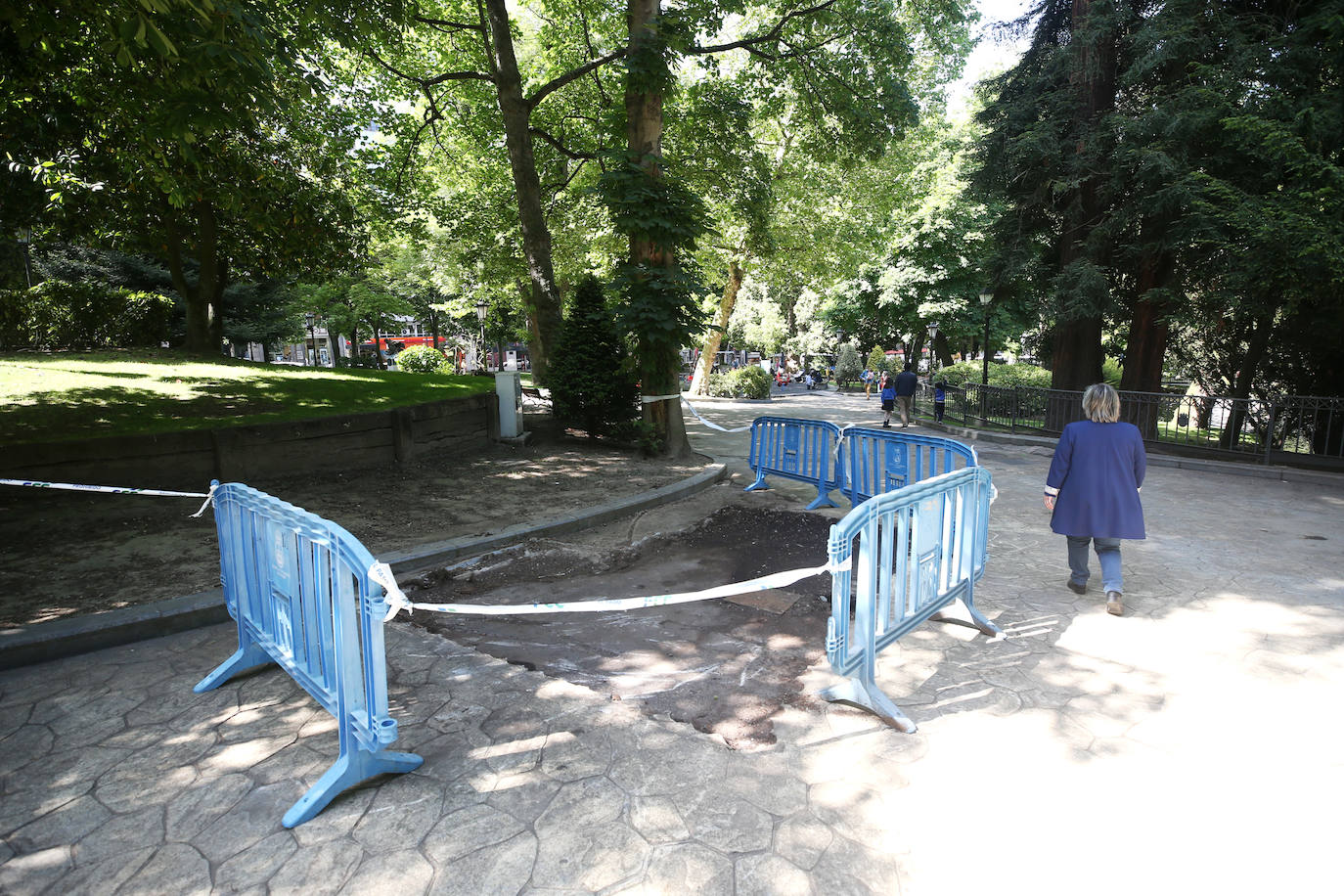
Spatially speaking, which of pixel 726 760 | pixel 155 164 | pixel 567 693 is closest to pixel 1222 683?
pixel 726 760

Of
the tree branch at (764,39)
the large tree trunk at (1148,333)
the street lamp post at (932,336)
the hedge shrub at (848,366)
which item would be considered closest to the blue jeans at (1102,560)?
the tree branch at (764,39)

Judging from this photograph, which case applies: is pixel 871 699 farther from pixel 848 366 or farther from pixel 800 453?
pixel 848 366

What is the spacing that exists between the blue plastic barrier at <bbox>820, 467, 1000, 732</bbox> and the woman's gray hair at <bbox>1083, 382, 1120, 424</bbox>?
1.23 meters

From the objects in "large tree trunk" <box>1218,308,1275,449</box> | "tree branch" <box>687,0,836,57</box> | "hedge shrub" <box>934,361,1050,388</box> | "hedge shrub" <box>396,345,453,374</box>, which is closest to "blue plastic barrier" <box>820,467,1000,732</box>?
"large tree trunk" <box>1218,308,1275,449</box>

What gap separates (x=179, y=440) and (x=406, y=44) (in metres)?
13.6

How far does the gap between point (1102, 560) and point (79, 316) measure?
26.5 metres

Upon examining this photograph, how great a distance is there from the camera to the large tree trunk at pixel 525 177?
1445 cm

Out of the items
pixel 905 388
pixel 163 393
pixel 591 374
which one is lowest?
pixel 163 393

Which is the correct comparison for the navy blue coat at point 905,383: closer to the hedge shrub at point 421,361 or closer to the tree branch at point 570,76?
the tree branch at point 570,76

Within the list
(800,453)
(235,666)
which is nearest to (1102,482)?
(800,453)

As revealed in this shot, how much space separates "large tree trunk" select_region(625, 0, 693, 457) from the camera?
37.7 ft

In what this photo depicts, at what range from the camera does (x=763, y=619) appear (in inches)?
209

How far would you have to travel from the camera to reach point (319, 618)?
332 cm

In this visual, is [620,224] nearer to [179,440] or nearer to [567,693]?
[179,440]
